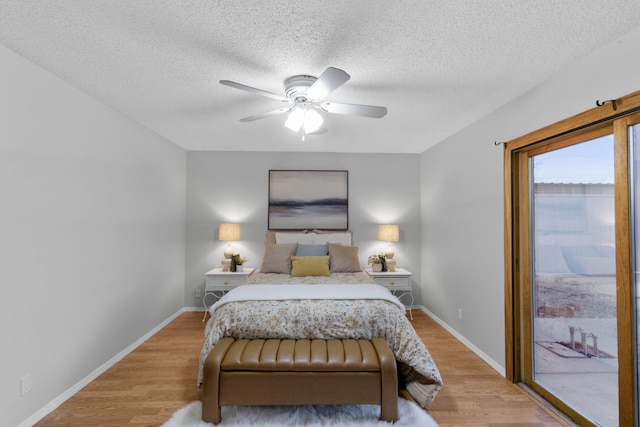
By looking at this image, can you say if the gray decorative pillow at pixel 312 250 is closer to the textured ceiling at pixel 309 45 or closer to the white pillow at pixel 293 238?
the white pillow at pixel 293 238

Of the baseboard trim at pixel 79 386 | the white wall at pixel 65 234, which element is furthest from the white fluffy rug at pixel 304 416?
the white wall at pixel 65 234

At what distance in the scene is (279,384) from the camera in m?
2.00

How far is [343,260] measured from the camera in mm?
3809

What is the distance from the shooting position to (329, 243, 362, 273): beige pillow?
377 cm

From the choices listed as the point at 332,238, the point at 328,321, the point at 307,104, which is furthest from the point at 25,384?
the point at 332,238

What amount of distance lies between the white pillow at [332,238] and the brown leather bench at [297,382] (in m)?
2.30

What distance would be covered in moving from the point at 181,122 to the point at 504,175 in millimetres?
3263

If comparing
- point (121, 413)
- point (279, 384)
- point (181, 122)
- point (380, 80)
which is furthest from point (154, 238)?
point (380, 80)

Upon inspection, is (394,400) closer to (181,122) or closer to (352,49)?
(352,49)

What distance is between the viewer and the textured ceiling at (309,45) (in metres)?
1.51

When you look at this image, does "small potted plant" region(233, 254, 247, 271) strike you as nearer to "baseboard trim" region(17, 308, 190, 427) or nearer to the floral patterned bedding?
"baseboard trim" region(17, 308, 190, 427)

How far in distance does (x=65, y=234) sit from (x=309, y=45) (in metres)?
2.27

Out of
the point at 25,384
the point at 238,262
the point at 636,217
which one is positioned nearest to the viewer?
the point at 636,217

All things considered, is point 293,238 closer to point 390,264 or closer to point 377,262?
point 377,262
